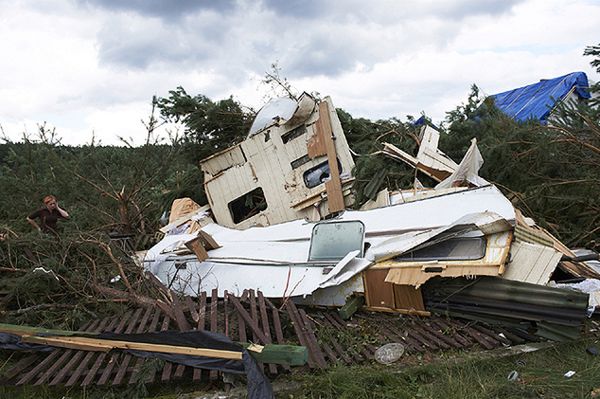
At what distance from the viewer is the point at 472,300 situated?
4500 mm

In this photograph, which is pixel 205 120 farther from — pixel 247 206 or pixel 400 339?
pixel 400 339

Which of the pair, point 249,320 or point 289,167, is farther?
point 289,167

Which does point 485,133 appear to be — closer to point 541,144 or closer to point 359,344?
point 541,144

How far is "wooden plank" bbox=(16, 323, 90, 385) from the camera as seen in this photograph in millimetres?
3771

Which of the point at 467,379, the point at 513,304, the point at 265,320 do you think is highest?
the point at 265,320

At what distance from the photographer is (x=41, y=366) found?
395cm

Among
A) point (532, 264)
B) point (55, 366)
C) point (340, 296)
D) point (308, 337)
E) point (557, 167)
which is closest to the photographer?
point (55, 366)

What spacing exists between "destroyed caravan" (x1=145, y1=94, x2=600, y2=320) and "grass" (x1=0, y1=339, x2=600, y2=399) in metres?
0.79

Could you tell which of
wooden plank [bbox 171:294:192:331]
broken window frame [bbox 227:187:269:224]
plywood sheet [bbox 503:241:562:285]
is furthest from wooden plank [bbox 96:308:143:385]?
broken window frame [bbox 227:187:269:224]

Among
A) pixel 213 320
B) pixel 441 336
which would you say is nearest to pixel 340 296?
pixel 441 336

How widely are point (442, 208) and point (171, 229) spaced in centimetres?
503

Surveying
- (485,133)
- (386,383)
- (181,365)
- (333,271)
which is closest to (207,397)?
(181,365)

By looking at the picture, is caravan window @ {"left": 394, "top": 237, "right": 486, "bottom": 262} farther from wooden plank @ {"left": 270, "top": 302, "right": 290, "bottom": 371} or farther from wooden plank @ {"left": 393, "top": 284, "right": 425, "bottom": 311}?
wooden plank @ {"left": 270, "top": 302, "right": 290, "bottom": 371}

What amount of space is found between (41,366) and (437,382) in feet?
11.2
